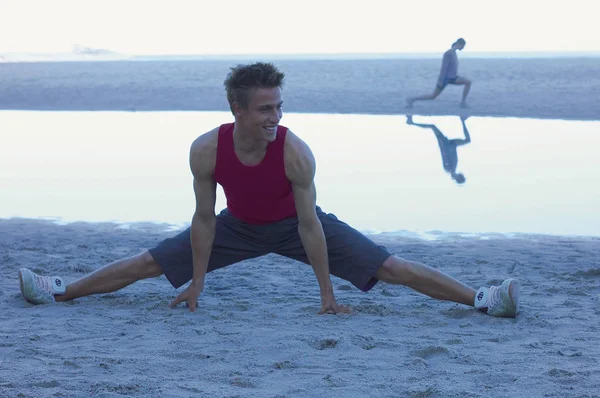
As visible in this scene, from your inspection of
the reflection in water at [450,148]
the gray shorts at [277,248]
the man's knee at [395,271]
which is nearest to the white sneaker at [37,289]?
the gray shorts at [277,248]

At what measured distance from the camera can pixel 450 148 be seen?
12.6 metres

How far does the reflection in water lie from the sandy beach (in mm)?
3963

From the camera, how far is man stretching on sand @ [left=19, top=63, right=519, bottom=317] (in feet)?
15.0

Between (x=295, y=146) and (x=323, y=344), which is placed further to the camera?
(x=295, y=146)

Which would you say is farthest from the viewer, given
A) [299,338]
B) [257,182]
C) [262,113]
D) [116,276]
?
[116,276]

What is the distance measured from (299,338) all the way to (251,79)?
1293 millimetres

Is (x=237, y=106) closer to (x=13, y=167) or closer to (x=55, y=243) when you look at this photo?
(x=55, y=243)

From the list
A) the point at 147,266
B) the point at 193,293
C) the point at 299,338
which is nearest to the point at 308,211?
the point at 299,338

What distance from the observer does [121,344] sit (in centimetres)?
434

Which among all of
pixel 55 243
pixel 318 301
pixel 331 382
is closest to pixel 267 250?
pixel 318 301

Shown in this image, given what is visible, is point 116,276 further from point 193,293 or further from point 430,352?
point 430,352

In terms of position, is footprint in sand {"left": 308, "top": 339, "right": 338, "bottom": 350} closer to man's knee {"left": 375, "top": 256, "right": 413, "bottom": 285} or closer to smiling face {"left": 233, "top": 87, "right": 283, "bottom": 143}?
man's knee {"left": 375, "top": 256, "right": 413, "bottom": 285}

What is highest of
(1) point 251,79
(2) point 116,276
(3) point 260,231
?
(1) point 251,79

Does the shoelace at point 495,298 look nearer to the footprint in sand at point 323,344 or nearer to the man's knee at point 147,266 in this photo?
the footprint in sand at point 323,344
